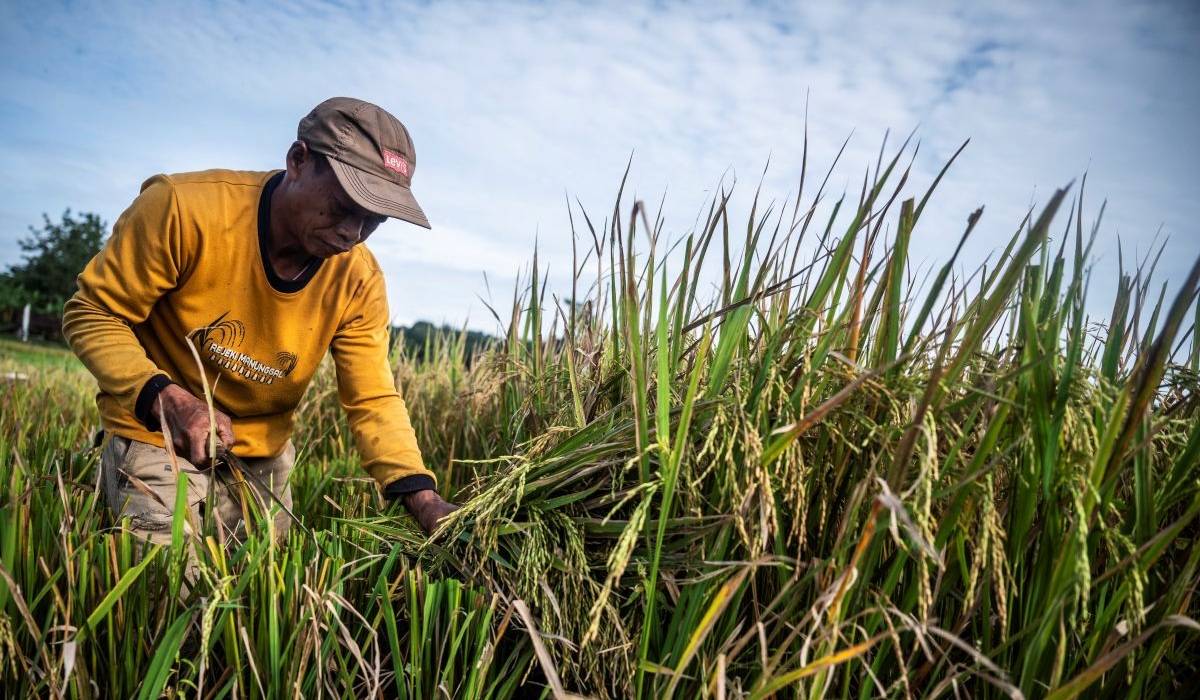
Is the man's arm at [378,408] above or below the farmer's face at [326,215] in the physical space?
below

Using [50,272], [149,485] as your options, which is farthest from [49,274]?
[149,485]

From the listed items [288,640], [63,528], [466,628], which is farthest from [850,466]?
[63,528]

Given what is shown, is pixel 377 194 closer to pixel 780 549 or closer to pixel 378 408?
pixel 378 408

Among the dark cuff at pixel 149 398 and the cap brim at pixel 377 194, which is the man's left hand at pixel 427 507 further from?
the cap brim at pixel 377 194

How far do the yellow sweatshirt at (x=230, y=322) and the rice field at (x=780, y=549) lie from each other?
649 millimetres

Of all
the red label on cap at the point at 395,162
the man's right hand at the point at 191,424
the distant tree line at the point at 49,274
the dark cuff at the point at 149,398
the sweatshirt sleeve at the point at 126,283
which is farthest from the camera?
the distant tree line at the point at 49,274

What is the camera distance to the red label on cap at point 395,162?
2355mm

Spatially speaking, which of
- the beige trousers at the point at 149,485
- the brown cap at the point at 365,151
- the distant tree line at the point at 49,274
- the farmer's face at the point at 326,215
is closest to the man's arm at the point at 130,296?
the beige trousers at the point at 149,485

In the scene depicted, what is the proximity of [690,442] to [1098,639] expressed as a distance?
744 mm

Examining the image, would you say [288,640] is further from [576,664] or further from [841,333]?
[841,333]

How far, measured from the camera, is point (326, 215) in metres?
2.26

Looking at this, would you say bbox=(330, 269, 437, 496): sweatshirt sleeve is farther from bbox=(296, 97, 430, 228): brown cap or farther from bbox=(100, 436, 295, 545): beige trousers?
bbox=(296, 97, 430, 228): brown cap

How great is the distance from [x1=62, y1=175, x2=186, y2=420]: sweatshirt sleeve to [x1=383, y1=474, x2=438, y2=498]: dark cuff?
28.8 inches

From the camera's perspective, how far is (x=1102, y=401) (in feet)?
4.17
